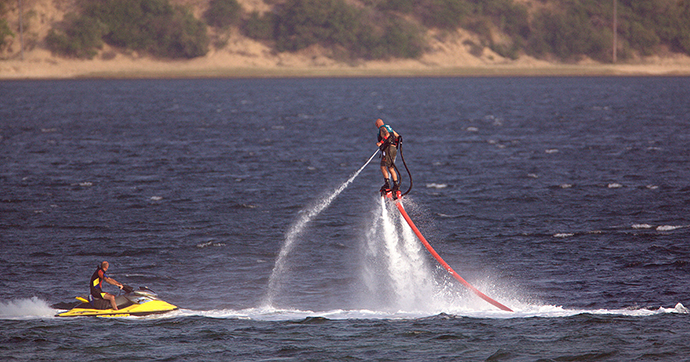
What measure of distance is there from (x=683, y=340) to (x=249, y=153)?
60.3m

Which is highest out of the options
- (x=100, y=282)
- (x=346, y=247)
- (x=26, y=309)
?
(x=100, y=282)

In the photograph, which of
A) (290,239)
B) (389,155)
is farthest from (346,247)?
(389,155)

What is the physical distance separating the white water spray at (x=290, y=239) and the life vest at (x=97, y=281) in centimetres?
767

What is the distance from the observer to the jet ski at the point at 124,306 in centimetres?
3359

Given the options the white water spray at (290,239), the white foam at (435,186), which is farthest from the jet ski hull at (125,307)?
the white foam at (435,186)

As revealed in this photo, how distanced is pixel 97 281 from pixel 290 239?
1573 centimetres

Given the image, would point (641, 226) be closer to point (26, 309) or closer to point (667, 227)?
point (667, 227)

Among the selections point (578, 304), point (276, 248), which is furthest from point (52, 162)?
point (578, 304)

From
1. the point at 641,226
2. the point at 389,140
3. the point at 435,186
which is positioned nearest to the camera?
the point at 389,140

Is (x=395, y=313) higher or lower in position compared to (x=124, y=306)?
lower

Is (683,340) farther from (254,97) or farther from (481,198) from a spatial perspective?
(254,97)

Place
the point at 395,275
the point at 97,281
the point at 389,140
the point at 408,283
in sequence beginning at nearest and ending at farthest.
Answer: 1. the point at 389,140
2. the point at 97,281
3. the point at 408,283
4. the point at 395,275

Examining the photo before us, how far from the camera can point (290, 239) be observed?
153 feet

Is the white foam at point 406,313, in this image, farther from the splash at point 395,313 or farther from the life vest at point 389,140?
the life vest at point 389,140
